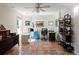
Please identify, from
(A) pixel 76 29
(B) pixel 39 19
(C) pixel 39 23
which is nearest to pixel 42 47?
(C) pixel 39 23

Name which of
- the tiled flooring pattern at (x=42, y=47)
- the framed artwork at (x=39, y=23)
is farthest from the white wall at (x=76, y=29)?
the framed artwork at (x=39, y=23)

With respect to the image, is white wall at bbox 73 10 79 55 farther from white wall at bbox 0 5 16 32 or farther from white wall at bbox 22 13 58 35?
white wall at bbox 0 5 16 32

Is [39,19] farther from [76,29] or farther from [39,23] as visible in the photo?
[76,29]

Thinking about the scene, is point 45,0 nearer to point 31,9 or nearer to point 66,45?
point 31,9

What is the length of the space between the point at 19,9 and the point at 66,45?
156 cm

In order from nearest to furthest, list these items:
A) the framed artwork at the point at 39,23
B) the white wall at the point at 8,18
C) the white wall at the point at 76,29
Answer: the white wall at the point at 8,18 → the white wall at the point at 76,29 → the framed artwork at the point at 39,23

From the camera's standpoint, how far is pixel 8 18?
3053mm

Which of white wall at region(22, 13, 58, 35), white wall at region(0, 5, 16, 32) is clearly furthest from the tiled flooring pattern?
white wall at region(0, 5, 16, 32)

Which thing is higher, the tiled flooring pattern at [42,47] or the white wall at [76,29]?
the white wall at [76,29]

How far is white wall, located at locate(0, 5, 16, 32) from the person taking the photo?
9.37 feet

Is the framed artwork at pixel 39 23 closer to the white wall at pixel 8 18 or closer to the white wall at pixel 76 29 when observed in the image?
the white wall at pixel 8 18

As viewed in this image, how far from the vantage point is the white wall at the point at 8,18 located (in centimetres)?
286

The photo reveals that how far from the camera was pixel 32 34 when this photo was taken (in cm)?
310
